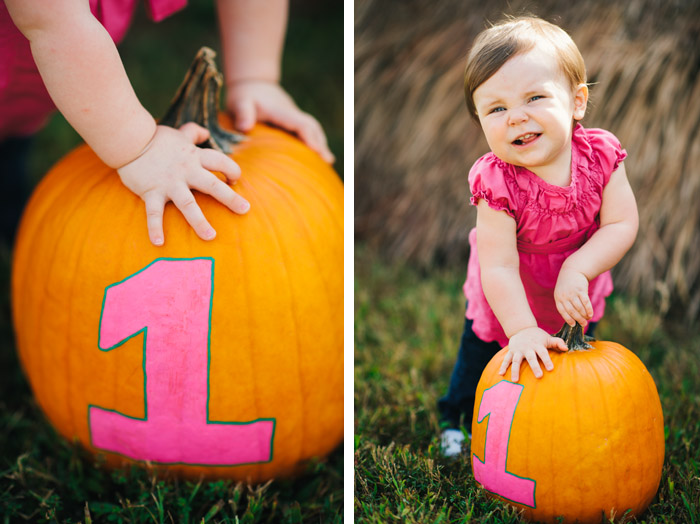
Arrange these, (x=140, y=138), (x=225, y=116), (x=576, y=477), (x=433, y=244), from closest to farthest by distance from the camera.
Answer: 1. (x=576, y=477)
2. (x=140, y=138)
3. (x=225, y=116)
4. (x=433, y=244)

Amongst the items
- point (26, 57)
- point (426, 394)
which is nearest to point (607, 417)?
point (426, 394)

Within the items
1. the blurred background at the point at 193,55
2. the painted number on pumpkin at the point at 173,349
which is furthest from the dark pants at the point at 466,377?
the blurred background at the point at 193,55

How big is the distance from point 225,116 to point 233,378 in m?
0.80

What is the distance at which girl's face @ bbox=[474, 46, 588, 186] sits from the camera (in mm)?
1277

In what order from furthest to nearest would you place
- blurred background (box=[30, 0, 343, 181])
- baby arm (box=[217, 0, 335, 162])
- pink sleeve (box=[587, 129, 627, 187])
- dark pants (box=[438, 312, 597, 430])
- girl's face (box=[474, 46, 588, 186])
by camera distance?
blurred background (box=[30, 0, 343, 181]), baby arm (box=[217, 0, 335, 162]), dark pants (box=[438, 312, 597, 430]), pink sleeve (box=[587, 129, 627, 187]), girl's face (box=[474, 46, 588, 186])

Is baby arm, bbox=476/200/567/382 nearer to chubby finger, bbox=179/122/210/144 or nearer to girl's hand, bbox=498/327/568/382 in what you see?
girl's hand, bbox=498/327/568/382

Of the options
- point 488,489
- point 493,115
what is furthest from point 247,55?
point 488,489

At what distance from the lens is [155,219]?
142cm

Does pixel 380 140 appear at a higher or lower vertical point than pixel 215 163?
lower

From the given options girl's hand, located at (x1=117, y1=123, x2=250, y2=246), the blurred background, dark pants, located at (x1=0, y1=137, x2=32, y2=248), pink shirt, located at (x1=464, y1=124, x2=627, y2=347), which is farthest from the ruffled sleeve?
dark pants, located at (x1=0, y1=137, x2=32, y2=248)

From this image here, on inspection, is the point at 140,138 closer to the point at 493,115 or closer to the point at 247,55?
the point at 247,55

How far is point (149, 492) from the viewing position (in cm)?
153

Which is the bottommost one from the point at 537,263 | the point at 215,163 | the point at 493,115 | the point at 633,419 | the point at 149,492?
the point at 149,492

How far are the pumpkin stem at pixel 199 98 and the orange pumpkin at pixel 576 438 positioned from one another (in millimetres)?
880
